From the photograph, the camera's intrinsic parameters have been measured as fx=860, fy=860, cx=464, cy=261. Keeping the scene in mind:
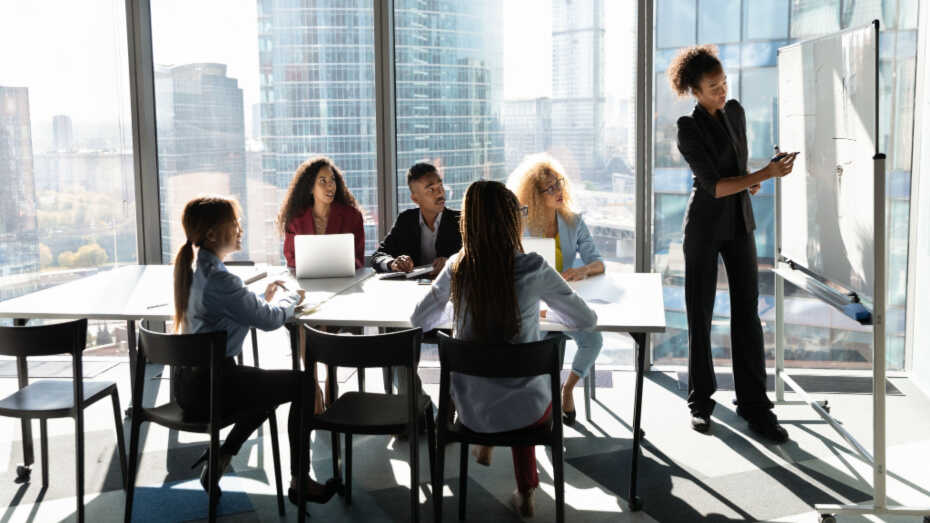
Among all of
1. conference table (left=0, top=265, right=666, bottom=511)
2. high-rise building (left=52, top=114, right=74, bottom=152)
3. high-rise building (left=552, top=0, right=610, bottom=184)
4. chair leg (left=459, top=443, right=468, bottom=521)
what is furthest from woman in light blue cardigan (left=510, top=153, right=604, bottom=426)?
high-rise building (left=52, top=114, right=74, bottom=152)

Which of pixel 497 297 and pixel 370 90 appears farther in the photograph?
pixel 370 90

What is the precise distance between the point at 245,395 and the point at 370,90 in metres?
2.46

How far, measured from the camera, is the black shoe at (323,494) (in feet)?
10.3

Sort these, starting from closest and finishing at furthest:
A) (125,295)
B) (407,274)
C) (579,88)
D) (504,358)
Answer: (504,358), (125,295), (407,274), (579,88)

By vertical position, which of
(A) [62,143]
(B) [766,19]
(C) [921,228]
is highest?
(B) [766,19]

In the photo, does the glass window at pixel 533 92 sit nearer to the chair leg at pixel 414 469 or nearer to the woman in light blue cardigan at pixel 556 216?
the woman in light blue cardigan at pixel 556 216

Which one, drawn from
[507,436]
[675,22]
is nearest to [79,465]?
[507,436]

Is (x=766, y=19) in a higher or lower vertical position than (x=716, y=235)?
higher

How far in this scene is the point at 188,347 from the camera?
2791 mm

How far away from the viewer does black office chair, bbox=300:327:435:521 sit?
2.73m

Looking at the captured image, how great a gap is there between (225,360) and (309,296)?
2.22 feet

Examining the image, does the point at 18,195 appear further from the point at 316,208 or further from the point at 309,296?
the point at 309,296

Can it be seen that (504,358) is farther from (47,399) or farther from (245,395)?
(47,399)

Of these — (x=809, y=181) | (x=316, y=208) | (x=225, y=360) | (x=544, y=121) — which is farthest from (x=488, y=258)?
(x=544, y=121)
